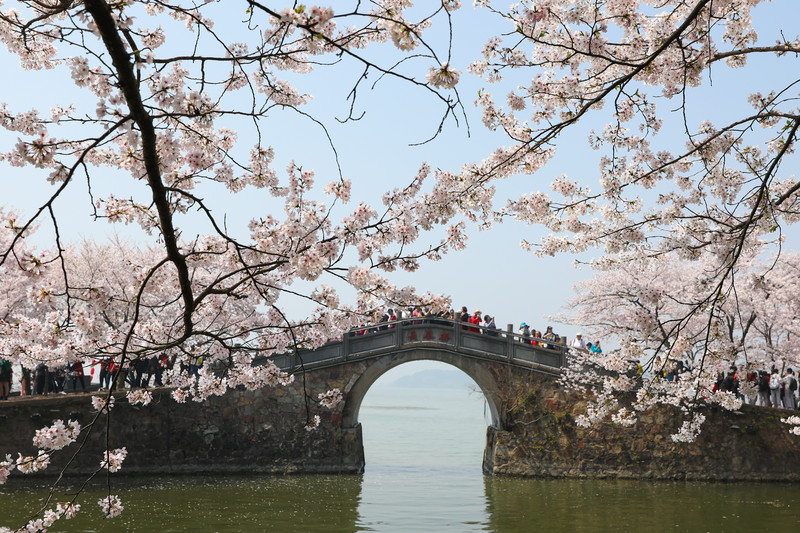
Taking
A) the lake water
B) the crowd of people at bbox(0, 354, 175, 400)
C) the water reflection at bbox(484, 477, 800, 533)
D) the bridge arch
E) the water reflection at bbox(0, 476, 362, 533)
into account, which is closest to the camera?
the water reflection at bbox(0, 476, 362, 533)

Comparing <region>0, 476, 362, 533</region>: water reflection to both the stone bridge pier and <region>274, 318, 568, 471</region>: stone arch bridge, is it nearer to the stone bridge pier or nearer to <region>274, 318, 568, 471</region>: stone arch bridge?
the stone bridge pier

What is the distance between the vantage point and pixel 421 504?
50.8 ft

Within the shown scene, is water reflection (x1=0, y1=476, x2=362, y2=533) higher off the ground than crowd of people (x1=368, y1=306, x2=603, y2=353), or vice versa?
crowd of people (x1=368, y1=306, x2=603, y2=353)

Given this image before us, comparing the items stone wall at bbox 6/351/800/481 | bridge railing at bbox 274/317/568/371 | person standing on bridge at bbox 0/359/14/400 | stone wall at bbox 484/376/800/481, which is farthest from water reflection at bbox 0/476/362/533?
stone wall at bbox 484/376/800/481

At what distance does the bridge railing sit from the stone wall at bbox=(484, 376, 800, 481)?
0.82 metres

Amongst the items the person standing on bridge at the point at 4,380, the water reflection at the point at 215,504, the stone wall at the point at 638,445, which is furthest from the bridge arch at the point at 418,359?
the person standing on bridge at the point at 4,380

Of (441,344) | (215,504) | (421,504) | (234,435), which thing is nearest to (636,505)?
(421,504)

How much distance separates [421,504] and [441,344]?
637cm

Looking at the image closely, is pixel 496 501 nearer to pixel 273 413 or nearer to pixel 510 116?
pixel 273 413

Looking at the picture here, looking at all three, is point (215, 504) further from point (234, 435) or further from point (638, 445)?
point (638, 445)

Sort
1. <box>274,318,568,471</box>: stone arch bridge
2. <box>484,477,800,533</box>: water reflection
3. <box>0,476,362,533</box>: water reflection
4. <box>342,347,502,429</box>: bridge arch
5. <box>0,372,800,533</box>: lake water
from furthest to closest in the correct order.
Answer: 1. <box>342,347,502,429</box>: bridge arch
2. <box>274,318,568,471</box>: stone arch bridge
3. <box>484,477,800,533</box>: water reflection
4. <box>0,372,800,533</box>: lake water
5. <box>0,476,362,533</box>: water reflection

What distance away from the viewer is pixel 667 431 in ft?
66.8

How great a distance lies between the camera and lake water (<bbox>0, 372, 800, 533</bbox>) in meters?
13.2

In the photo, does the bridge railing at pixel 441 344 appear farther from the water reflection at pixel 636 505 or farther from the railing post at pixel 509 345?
the water reflection at pixel 636 505
